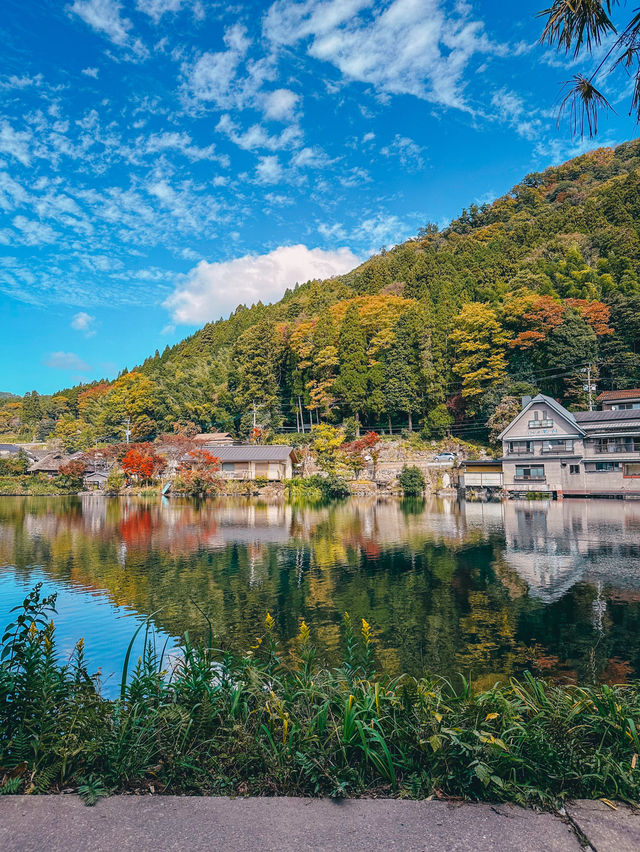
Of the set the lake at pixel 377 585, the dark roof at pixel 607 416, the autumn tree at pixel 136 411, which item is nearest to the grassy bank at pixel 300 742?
the lake at pixel 377 585

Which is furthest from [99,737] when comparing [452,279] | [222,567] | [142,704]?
[452,279]

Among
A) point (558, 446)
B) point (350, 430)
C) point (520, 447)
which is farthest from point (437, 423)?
point (558, 446)

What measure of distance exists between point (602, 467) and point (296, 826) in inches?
1183

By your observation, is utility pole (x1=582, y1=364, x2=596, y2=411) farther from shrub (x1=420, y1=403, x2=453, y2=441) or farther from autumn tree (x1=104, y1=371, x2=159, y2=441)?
autumn tree (x1=104, y1=371, x2=159, y2=441)

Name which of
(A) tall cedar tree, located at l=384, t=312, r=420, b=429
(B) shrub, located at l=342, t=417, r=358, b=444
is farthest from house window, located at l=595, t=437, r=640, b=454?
(B) shrub, located at l=342, t=417, r=358, b=444

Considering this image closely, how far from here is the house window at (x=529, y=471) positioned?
28.2 m

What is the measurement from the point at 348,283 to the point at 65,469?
51.1m

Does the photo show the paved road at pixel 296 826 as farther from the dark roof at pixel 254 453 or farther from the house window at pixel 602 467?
the dark roof at pixel 254 453

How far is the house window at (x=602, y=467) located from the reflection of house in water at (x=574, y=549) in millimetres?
5262

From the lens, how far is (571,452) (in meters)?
27.5

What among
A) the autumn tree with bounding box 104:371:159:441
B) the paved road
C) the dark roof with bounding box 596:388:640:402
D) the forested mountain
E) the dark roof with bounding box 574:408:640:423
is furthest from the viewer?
the autumn tree with bounding box 104:371:159:441

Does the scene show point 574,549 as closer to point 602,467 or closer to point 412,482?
point 602,467

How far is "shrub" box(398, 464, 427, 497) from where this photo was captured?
102 feet

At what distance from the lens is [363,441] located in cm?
3362
